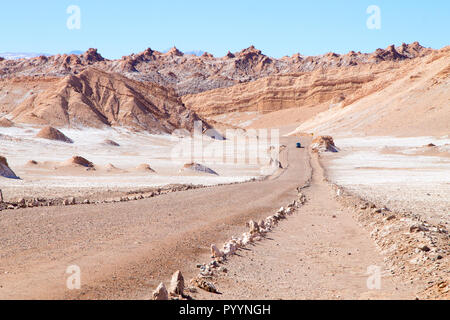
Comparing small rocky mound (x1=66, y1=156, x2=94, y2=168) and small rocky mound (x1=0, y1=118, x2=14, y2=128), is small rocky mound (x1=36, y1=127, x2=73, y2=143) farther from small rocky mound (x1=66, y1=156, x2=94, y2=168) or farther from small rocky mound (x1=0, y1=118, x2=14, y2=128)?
small rocky mound (x1=66, y1=156, x2=94, y2=168)

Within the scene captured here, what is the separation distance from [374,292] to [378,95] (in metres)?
104

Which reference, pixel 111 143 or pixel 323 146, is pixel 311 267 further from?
pixel 111 143

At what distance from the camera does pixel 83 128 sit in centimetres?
8294

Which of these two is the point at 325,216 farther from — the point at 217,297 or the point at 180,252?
the point at 217,297

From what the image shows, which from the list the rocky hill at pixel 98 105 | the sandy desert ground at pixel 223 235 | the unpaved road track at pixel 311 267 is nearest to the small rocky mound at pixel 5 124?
the rocky hill at pixel 98 105

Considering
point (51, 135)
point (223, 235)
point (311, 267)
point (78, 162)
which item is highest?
point (51, 135)

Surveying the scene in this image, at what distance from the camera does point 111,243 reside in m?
10.1

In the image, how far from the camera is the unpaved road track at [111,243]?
23.1ft

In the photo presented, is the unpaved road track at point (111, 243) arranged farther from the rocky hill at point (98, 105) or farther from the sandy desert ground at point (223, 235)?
the rocky hill at point (98, 105)

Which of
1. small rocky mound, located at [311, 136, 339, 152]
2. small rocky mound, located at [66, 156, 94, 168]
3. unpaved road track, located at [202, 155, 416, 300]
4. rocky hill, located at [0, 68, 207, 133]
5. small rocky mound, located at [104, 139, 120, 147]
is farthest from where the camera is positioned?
rocky hill, located at [0, 68, 207, 133]

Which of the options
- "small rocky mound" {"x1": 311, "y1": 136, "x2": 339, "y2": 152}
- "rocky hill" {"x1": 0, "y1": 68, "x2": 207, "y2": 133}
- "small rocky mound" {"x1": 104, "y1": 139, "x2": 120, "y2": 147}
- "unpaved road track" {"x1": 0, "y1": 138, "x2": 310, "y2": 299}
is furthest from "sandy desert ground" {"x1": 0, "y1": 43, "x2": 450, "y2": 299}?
"rocky hill" {"x1": 0, "y1": 68, "x2": 207, "y2": 133}

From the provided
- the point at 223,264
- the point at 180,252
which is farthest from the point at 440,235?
the point at 180,252

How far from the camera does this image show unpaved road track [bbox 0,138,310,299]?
703 centimetres

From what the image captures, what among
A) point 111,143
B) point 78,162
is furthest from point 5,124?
point 78,162
